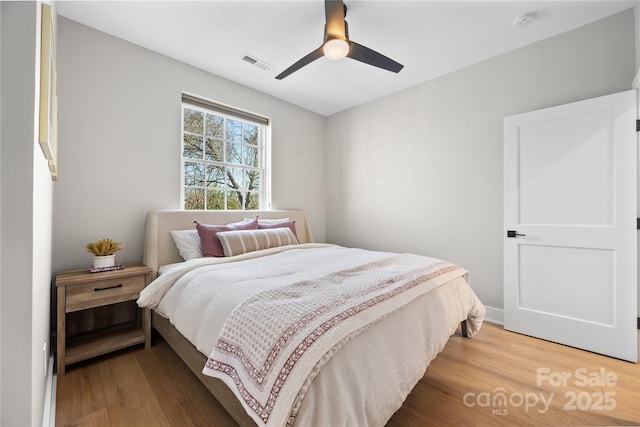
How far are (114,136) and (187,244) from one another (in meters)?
1.18

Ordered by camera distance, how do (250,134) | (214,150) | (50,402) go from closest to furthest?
(50,402)
(214,150)
(250,134)

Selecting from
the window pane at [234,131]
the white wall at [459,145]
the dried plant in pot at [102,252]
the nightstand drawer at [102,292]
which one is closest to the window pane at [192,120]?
the window pane at [234,131]

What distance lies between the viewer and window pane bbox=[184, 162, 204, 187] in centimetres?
304

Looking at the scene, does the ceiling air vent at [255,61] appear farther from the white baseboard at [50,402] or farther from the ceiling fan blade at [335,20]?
the white baseboard at [50,402]

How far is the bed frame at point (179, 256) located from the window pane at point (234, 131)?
3.19 ft

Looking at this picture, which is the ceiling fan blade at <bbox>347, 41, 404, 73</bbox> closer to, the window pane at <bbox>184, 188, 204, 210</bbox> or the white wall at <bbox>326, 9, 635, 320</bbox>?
the white wall at <bbox>326, 9, 635, 320</bbox>

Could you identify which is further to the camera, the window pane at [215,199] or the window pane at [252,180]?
the window pane at [252,180]

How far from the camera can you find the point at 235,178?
3.46 m

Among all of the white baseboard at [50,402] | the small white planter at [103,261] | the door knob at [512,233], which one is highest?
the door knob at [512,233]

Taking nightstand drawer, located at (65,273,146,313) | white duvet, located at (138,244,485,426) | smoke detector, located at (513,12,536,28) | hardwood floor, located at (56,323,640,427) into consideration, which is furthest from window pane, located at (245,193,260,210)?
smoke detector, located at (513,12,536,28)

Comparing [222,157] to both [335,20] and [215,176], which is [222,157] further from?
[335,20]

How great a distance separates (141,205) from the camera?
263 centimetres

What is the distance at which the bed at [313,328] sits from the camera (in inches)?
38.9

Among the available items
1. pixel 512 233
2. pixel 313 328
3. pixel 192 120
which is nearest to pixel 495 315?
pixel 512 233
